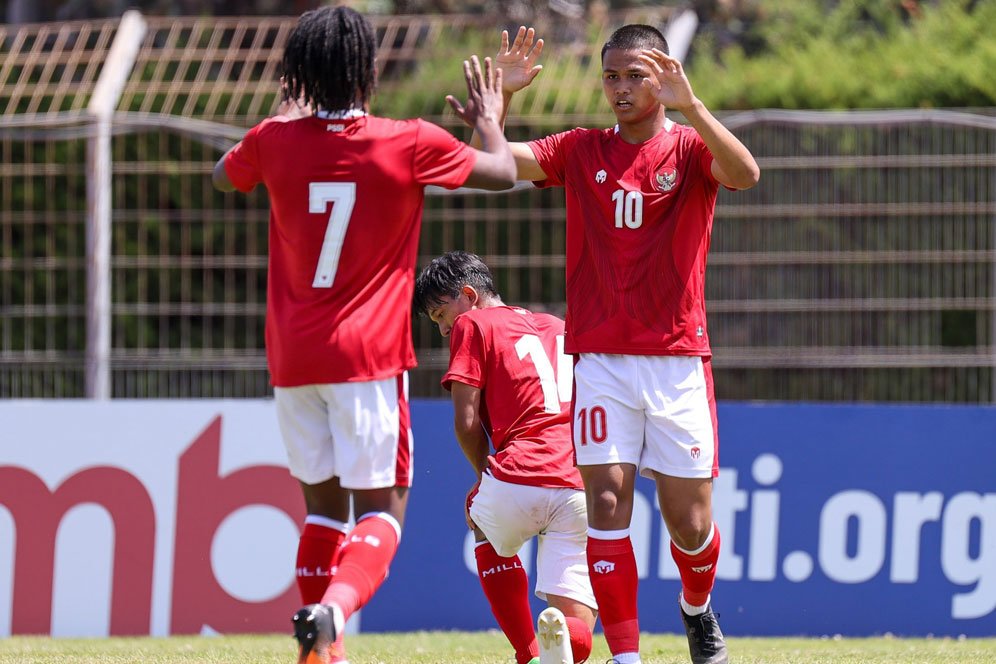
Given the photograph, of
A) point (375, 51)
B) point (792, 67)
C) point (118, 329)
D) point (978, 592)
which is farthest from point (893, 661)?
point (792, 67)

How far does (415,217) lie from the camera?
4.67 metres

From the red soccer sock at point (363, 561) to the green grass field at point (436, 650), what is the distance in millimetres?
1635

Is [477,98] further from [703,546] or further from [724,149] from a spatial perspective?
[703,546]

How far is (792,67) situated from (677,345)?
282 inches

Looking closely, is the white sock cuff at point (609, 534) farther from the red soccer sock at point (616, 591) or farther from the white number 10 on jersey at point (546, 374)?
the white number 10 on jersey at point (546, 374)

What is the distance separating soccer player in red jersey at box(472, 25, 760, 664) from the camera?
490 centimetres

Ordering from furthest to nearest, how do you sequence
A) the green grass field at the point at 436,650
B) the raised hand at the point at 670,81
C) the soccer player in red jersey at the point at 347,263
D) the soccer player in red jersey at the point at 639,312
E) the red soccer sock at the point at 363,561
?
1. the green grass field at the point at 436,650
2. the soccer player in red jersey at the point at 639,312
3. the raised hand at the point at 670,81
4. the soccer player in red jersey at the point at 347,263
5. the red soccer sock at the point at 363,561

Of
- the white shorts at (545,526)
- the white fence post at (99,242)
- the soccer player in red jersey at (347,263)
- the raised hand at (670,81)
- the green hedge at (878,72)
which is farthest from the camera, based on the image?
the green hedge at (878,72)

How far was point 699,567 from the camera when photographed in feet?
17.2

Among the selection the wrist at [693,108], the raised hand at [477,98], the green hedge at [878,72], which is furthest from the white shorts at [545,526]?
the green hedge at [878,72]

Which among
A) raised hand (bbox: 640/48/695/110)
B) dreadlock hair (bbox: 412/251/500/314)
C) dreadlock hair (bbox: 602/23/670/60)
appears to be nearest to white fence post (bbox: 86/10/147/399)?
dreadlock hair (bbox: 412/251/500/314)

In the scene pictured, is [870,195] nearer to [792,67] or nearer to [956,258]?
[956,258]

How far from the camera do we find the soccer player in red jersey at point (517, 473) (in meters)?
5.31

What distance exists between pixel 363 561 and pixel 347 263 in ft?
2.99
